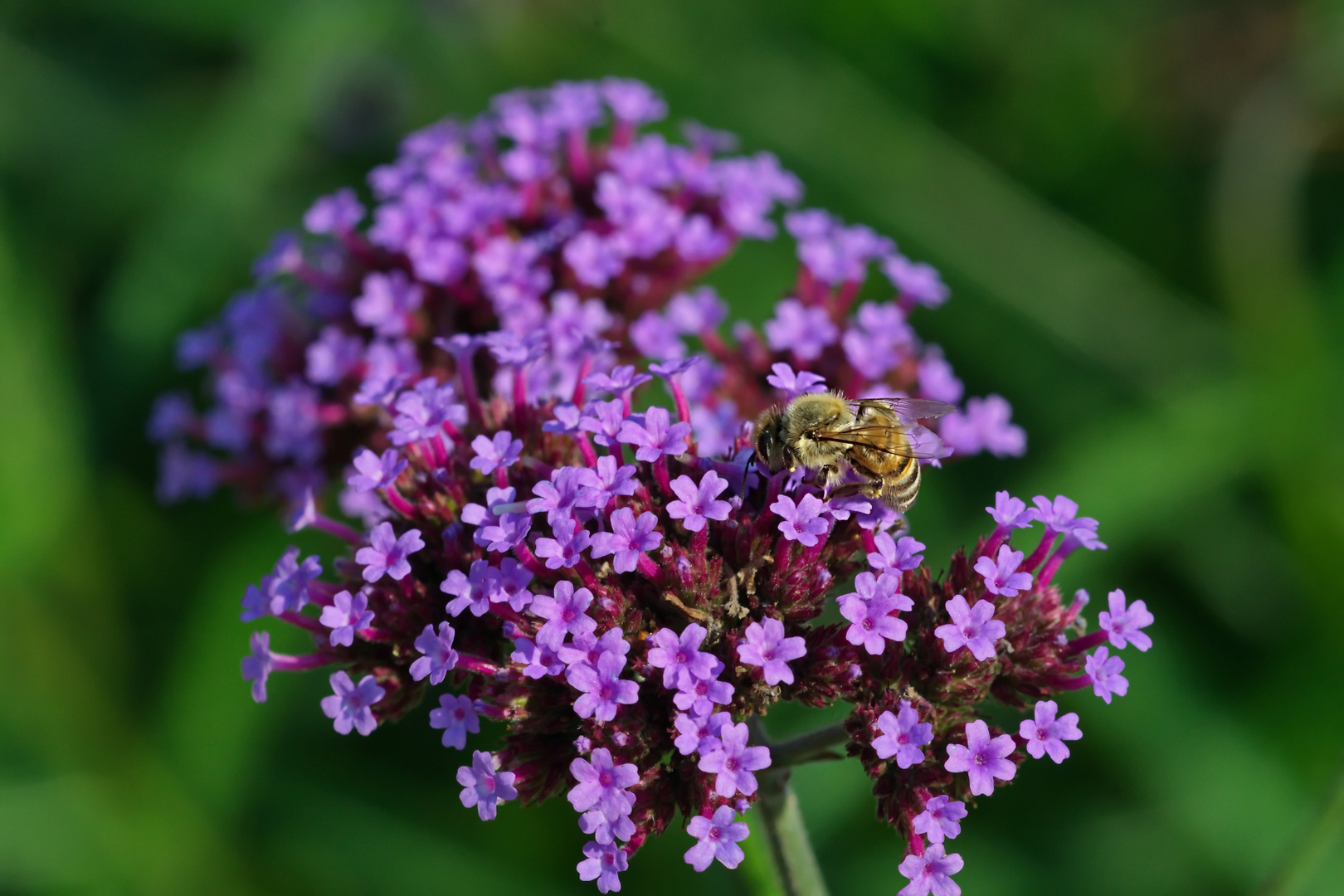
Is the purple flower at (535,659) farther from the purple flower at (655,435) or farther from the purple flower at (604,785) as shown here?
the purple flower at (655,435)

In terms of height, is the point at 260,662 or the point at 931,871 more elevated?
the point at 260,662

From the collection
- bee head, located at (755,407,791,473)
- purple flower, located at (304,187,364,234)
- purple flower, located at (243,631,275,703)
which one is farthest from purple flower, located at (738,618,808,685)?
purple flower, located at (304,187,364,234)

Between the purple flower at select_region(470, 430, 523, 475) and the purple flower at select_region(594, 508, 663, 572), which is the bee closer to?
the purple flower at select_region(594, 508, 663, 572)

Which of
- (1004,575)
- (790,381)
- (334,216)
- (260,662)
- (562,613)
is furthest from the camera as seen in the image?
(334,216)

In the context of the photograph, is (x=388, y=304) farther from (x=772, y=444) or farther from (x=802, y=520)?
(x=802, y=520)

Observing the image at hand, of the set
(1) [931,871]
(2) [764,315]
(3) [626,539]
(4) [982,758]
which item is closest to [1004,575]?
(4) [982,758]

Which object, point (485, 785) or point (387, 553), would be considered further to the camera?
point (387, 553)

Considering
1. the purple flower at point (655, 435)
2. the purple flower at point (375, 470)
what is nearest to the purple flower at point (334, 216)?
the purple flower at point (375, 470)
